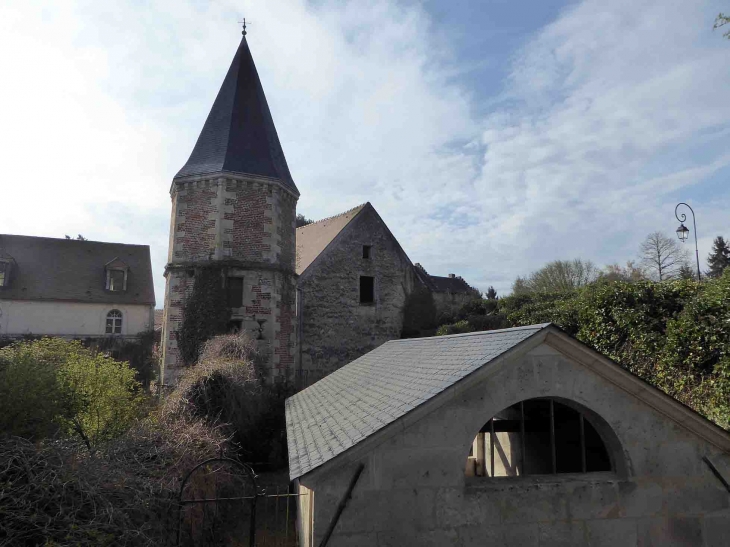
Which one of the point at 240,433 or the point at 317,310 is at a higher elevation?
the point at 317,310

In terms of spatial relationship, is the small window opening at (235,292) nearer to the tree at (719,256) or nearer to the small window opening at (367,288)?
the small window opening at (367,288)

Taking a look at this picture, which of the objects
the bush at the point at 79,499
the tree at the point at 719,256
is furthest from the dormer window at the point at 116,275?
the tree at the point at 719,256

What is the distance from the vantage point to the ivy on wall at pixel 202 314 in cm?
1477

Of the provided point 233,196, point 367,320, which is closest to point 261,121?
point 233,196

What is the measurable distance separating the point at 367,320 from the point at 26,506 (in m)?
15.3

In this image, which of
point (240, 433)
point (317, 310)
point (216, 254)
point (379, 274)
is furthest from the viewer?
point (379, 274)

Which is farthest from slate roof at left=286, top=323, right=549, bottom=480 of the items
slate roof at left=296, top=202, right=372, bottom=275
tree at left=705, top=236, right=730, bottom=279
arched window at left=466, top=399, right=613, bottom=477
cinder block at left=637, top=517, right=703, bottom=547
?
tree at left=705, top=236, right=730, bottom=279

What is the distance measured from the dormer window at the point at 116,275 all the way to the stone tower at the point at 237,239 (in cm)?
1450

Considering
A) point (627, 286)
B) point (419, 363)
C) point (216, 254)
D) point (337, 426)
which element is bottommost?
point (337, 426)

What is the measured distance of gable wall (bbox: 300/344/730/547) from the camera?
16.1ft

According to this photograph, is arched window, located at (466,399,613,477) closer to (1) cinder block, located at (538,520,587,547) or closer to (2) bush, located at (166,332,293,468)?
(1) cinder block, located at (538,520,587,547)

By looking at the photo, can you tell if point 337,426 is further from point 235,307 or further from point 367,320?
point 367,320

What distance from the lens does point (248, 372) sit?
39.0 feet

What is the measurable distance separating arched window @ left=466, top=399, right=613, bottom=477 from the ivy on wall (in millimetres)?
9533
